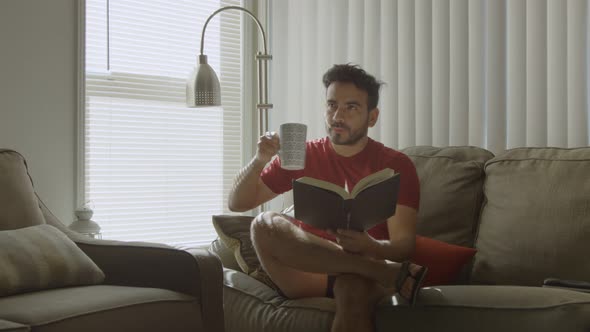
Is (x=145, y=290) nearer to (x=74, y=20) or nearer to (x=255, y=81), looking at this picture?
(x=74, y=20)

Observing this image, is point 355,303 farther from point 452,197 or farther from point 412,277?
point 452,197

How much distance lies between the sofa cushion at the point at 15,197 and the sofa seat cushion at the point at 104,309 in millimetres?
389

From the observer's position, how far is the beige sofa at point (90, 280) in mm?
1605

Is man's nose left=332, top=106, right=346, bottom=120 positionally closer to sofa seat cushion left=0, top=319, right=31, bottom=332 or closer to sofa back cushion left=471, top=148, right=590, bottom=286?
sofa back cushion left=471, top=148, right=590, bottom=286

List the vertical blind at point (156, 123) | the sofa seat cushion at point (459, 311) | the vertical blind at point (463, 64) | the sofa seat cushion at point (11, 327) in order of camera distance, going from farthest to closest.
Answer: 1. the vertical blind at point (156, 123)
2. the vertical blind at point (463, 64)
3. the sofa seat cushion at point (459, 311)
4. the sofa seat cushion at point (11, 327)

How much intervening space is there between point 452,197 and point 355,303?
0.80 meters

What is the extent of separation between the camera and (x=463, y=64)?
2.78 m

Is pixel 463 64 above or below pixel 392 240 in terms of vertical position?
above

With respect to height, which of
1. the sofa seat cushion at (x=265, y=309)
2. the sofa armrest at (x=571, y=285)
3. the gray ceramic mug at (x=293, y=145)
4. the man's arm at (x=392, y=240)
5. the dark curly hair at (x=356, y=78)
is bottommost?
the sofa seat cushion at (x=265, y=309)

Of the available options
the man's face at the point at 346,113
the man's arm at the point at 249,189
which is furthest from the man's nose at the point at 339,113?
the man's arm at the point at 249,189

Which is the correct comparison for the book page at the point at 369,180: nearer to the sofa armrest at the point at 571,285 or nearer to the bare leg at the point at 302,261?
the bare leg at the point at 302,261

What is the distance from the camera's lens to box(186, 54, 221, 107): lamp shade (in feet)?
8.82

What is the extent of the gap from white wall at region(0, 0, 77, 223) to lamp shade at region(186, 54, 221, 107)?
0.69 meters

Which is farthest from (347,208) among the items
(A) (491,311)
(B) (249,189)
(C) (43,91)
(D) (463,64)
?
(C) (43,91)
